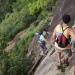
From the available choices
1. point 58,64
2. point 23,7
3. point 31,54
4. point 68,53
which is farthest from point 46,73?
point 23,7

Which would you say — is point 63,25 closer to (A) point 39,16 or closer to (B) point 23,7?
(A) point 39,16

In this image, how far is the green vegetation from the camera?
14539 mm

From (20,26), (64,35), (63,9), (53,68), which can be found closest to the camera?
(64,35)

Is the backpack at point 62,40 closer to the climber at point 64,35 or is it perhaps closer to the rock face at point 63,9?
the climber at point 64,35

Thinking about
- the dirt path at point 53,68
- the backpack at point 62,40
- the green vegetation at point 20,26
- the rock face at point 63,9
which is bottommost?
the green vegetation at point 20,26

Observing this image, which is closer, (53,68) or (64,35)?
(64,35)

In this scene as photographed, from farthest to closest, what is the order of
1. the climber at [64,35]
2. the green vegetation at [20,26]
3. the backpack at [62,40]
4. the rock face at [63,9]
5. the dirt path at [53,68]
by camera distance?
the rock face at [63,9], the green vegetation at [20,26], the dirt path at [53,68], the backpack at [62,40], the climber at [64,35]

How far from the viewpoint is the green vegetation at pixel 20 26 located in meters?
14.5

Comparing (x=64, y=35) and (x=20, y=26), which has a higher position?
(x=64, y=35)

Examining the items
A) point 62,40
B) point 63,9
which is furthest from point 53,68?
point 63,9

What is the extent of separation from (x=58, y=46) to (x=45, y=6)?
13.4 metres

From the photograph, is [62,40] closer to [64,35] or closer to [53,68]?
[64,35]

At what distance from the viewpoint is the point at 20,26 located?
25016mm

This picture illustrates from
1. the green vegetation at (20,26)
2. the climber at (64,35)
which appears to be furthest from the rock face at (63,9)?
the climber at (64,35)
